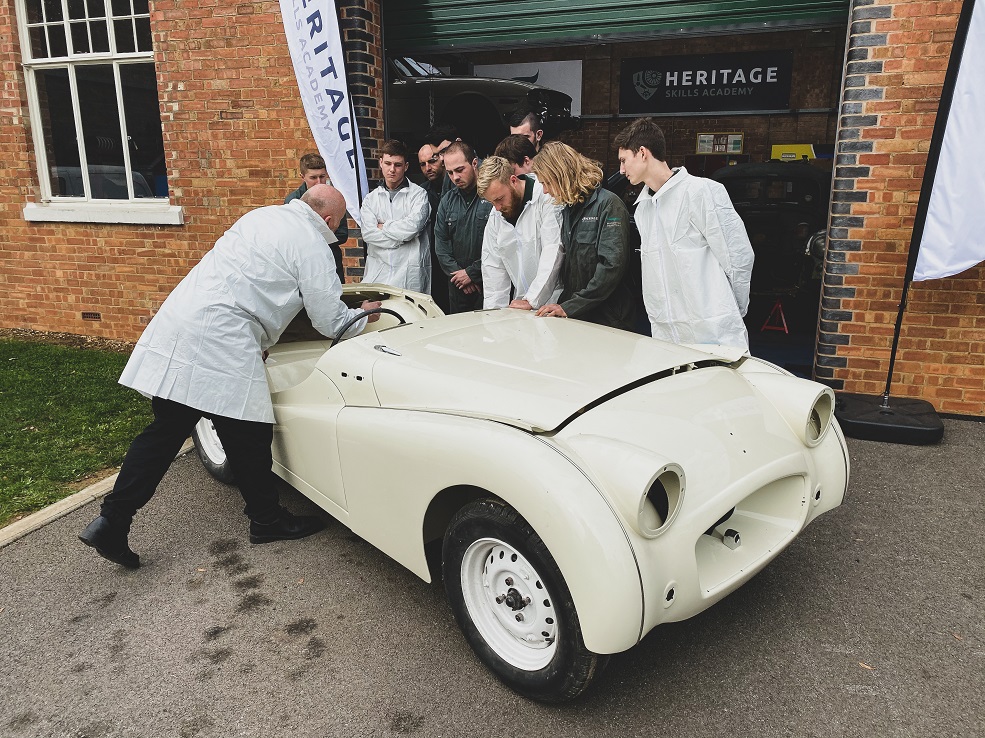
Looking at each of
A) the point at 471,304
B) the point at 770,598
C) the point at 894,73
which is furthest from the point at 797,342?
the point at 770,598

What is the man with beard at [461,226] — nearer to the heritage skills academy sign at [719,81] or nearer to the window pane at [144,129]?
the window pane at [144,129]

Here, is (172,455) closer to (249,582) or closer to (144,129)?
(249,582)

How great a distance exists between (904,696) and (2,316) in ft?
30.7

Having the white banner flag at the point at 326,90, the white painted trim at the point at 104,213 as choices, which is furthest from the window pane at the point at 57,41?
the white banner flag at the point at 326,90

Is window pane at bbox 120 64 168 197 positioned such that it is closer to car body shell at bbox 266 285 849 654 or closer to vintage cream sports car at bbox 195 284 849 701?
car body shell at bbox 266 285 849 654

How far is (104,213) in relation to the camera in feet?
→ 25.3

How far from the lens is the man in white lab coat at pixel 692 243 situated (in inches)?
162

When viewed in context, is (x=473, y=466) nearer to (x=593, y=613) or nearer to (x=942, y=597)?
(x=593, y=613)

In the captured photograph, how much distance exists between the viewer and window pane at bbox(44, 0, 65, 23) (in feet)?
24.9

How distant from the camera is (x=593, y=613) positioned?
86.0 inches

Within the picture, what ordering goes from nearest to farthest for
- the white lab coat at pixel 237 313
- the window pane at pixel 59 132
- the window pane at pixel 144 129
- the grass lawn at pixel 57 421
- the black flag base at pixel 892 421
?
the white lab coat at pixel 237 313 → the grass lawn at pixel 57 421 → the black flag base at pixel 892 421 → the window pane at pixel 144 129 → the window pane at pixel 59 132

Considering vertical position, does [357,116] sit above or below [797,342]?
above

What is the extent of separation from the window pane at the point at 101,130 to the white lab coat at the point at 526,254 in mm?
4890

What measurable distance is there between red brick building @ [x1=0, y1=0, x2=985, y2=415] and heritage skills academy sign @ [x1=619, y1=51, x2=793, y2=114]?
24.2 ft
